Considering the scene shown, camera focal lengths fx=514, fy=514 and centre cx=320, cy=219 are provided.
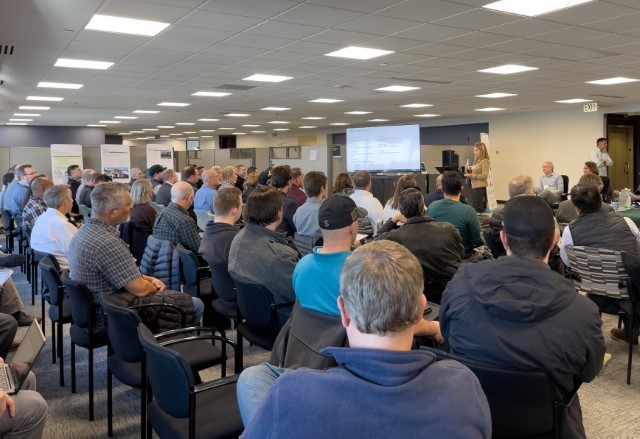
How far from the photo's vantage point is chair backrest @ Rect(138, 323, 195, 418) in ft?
5.73

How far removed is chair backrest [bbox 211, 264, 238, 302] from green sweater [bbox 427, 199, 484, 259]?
5.91 ft

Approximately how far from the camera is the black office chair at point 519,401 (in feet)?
5.10

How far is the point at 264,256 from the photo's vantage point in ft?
9.75

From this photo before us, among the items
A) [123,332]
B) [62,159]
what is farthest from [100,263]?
[62,159]

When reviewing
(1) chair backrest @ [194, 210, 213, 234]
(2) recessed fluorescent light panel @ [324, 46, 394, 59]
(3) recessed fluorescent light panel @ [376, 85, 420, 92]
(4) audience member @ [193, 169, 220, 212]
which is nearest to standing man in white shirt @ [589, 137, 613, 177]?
(3) recessed fluorescent light panel @ [376, 85, 420, 92]

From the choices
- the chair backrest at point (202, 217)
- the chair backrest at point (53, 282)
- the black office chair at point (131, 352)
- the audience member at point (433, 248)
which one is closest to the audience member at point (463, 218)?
the audience member at point (433, 248)

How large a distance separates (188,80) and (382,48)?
13.2 ft

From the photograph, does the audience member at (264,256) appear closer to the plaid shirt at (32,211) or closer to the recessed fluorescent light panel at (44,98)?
the plaid shirt at (32,211)

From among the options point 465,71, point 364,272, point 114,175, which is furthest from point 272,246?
point 114,175

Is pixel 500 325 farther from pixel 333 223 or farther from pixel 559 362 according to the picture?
pixel 333 223

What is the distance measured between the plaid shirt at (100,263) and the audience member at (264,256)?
60 centimetres

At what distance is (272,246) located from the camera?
299 centimetres

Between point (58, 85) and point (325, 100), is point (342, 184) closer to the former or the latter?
point (325, 100)

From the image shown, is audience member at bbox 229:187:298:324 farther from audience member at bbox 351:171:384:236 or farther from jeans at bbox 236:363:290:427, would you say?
audience member at bbox 351:171:384:236
